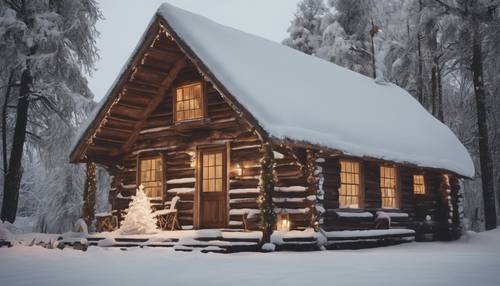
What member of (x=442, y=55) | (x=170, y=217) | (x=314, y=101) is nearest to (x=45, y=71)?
(x=170, y=217)

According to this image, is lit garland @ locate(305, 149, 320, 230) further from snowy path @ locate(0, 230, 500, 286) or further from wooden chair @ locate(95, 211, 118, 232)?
wooden chair @ locate(95, 211, 118, 232)

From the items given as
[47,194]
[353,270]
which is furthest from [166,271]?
[47,194]

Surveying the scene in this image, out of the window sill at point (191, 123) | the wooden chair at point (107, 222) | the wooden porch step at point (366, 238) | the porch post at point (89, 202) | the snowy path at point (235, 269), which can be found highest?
the window sill at point (191, 123)

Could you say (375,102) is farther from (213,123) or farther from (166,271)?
(166,271)

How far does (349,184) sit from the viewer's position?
16797mm

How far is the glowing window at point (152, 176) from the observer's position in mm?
17469

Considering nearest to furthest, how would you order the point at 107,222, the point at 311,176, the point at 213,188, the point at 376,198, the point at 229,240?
the point at 229,240
the point at 311,176
the point at 213,188
the point at 376,198
the point at 107,222

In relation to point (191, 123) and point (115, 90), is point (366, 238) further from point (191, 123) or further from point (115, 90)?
point (115, 90)

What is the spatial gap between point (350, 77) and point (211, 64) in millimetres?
9666

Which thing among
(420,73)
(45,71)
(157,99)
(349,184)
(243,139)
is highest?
(420,73)

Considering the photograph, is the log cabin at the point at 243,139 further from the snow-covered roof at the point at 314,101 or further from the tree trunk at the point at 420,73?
the tree trunk at the point at 420,73

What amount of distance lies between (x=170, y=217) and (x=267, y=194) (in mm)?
4480

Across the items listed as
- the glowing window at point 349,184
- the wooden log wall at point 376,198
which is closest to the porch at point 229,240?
the wooden log wall at point 376,198

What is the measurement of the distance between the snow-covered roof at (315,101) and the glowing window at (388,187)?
92cm
